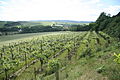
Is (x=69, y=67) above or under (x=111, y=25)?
under

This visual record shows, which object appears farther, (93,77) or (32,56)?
(32,56)

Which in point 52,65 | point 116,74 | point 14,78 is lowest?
point 14,78

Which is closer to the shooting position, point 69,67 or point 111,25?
point 69,67

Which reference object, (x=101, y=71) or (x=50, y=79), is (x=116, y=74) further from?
(x=50, y=79)

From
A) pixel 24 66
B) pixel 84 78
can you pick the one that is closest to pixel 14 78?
pixel 24 66

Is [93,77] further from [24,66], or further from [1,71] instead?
A: [24,66]

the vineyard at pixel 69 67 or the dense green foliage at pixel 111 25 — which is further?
the dense green foliage at pixel 111 25

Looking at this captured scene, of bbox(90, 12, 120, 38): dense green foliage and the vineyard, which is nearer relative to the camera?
the vineyard

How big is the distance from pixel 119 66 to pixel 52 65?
1591 centimetres

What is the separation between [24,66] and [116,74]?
129 ft

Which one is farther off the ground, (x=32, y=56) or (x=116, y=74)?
(x=116, y=74)

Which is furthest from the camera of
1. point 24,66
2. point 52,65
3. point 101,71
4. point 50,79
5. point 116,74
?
point 24,66

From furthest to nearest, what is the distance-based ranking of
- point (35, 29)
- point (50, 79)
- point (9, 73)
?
point (35, 29) → point (9, 73) → point (50, 79)

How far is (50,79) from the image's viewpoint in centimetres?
2897
